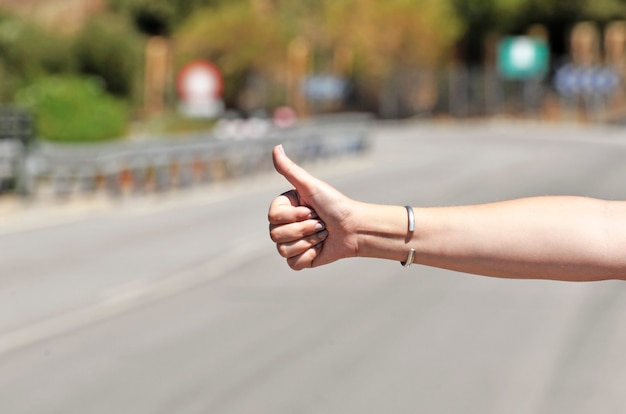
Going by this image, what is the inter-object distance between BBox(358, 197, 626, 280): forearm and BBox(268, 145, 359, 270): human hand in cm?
4

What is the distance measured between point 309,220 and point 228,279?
1256 cm

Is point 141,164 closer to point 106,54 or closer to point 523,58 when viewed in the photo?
point 106,54

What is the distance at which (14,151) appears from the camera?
24859mm

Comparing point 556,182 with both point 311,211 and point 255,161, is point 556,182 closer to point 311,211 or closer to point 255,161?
point 255,161

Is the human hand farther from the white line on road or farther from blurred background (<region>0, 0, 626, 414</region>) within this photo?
the white line on road

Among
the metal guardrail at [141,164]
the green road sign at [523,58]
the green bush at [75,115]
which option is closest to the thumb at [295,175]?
the metal guardrail at [141,164]

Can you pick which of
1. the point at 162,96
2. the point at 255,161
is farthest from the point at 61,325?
the point at 162,96

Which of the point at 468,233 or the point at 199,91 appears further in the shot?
the point at 199,91

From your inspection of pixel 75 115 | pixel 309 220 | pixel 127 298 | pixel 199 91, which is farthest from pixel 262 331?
pixel 75 115

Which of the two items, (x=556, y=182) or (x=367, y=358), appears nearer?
(x=367, y=358)

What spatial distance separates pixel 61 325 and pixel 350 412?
4.40m

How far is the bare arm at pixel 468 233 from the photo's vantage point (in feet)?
10.2

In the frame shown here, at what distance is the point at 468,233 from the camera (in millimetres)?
3174

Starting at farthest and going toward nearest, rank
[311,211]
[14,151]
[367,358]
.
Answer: [14,151]
[367,358]
[311,211]
